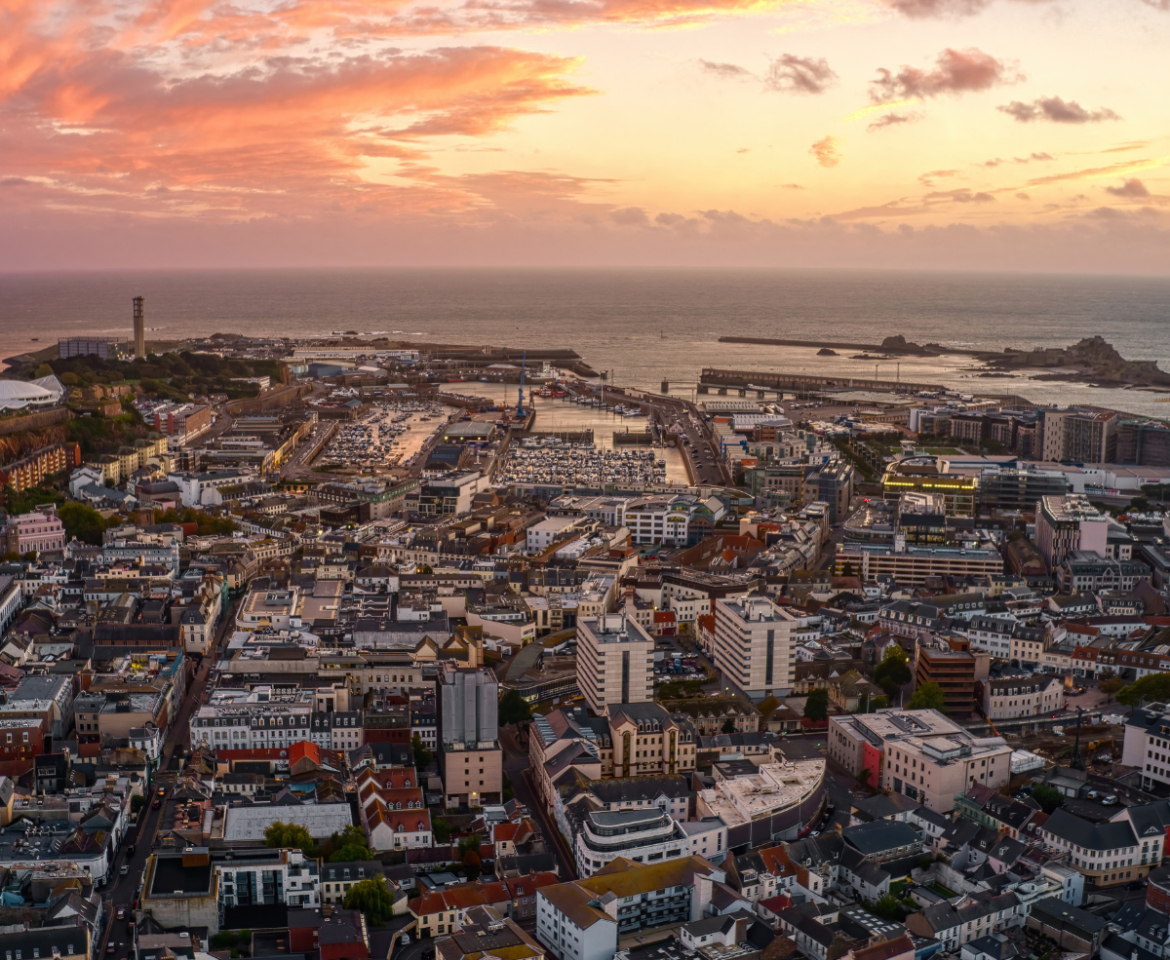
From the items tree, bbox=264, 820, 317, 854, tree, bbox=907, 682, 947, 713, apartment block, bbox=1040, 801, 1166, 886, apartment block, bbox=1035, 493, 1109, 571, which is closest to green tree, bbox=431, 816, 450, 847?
tree, bbox=264, 820, 317, 854

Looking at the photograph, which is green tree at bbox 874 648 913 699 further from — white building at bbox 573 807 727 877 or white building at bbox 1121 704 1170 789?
white building at bbox 573 807 727 877

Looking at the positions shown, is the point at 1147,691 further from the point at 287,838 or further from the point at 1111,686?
the point at 287,838

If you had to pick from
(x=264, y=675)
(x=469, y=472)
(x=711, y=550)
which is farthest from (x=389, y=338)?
(x=264, y=675)

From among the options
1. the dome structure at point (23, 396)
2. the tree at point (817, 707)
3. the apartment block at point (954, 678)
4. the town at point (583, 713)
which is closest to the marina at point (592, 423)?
the town at point (583, 713)

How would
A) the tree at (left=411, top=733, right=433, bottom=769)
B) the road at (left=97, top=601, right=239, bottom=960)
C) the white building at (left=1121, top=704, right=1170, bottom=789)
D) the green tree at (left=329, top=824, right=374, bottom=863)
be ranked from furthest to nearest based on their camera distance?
the tree at (left=411, top=733, right=433, bottom=769), the white building at (left=1121, top=704, right=1170, bottom=789), the green tree at (left=329, top=824, right=374, bottom=863), the road at (left=97, top=601, right=239, bottom=960)

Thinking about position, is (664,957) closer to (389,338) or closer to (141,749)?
(141,749)

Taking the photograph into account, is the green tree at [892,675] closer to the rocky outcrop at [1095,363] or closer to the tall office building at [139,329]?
the rocky outcrop at [1095,363]

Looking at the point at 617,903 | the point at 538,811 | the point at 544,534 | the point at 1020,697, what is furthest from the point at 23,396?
the point at 617,903
